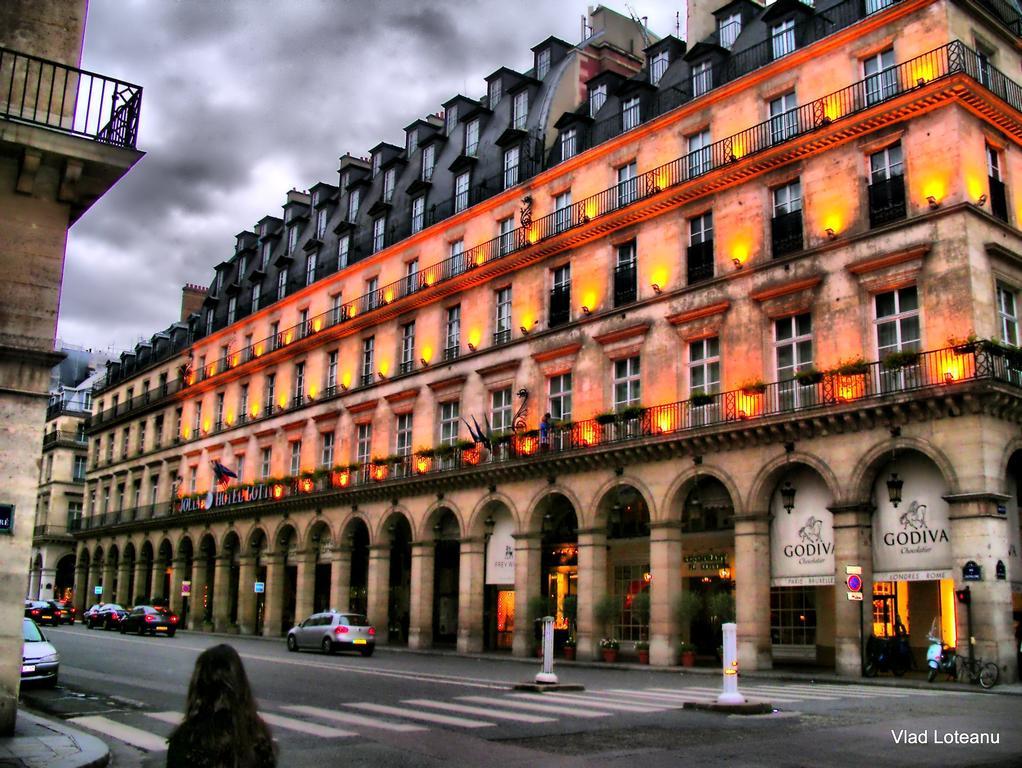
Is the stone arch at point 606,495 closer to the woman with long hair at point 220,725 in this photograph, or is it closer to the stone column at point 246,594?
the stone column at point 246,594

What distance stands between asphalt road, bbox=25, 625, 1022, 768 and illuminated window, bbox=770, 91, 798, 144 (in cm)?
1654

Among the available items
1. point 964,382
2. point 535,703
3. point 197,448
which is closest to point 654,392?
point 964,382

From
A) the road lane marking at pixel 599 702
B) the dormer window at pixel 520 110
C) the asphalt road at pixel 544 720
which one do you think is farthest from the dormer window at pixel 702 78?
the road lane marking at pixel 599 702

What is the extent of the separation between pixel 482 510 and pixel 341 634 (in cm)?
732

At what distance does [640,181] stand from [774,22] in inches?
267

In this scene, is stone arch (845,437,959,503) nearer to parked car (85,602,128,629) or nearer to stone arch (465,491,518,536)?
stone arch (465,491,518,536)

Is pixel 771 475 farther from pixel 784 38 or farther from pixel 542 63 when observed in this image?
pixel 542 63

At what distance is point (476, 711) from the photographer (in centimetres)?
1591

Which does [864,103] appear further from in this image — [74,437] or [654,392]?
[74,437]

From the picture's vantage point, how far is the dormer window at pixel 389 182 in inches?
1987

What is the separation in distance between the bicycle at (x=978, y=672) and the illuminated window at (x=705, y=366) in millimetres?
10955

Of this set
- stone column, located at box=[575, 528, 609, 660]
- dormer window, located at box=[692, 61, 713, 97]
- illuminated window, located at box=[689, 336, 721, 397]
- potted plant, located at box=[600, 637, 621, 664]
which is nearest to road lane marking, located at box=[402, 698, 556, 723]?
potted plant, located at box=[600, 637, 621, 664]

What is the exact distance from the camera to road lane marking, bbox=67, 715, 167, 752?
496 inches

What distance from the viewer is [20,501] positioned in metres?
12.0
